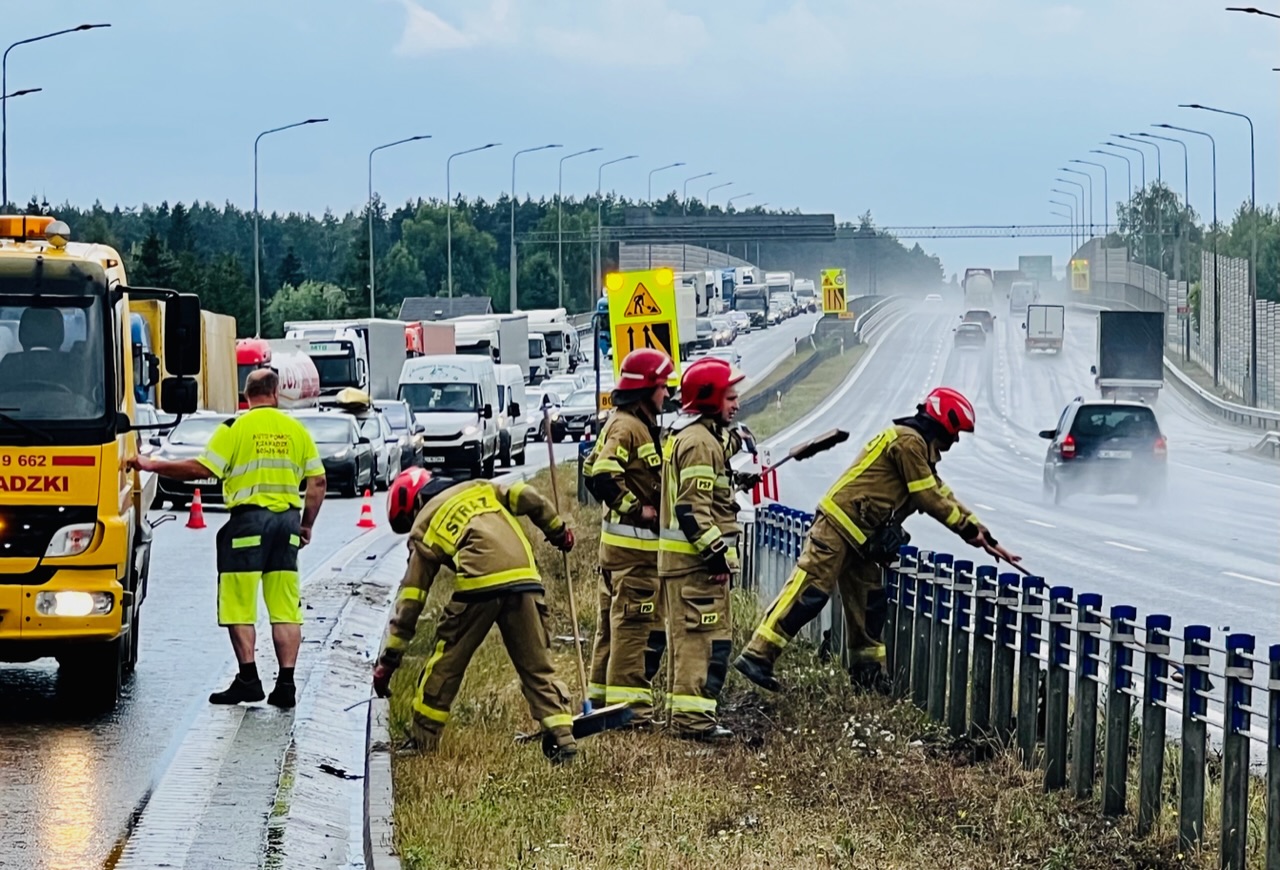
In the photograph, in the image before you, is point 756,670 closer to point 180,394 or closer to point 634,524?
point 634,524

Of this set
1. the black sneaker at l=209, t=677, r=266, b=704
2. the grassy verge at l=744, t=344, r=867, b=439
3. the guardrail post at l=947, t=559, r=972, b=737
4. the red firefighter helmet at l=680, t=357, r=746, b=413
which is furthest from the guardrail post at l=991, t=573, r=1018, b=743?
the grassy verge at l=744, t=344, r=867, b=439

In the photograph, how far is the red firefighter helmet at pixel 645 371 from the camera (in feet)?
36.0

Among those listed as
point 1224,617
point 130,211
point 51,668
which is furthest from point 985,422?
point 130,211

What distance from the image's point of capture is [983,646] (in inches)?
401

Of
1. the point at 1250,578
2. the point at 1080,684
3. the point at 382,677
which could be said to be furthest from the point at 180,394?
the point at 1250,578

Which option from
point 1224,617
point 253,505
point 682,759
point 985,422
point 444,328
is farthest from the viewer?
point 985,422

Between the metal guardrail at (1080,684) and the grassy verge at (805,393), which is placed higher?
the metal guardrail at (1080,684)

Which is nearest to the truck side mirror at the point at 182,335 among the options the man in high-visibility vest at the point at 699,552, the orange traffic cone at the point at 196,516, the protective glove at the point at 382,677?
the protective glove at the point at 382,677

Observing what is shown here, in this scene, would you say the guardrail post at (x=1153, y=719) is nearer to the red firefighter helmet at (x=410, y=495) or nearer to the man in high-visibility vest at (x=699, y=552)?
the man in high-visibility vest at (x=699, y=552)

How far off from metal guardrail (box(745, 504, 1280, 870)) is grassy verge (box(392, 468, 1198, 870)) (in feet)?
0.57

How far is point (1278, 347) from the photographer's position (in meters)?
67.9

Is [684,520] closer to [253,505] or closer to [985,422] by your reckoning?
[253,505]

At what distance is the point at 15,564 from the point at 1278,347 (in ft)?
203

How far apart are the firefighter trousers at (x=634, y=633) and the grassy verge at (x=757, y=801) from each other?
0.32 m
